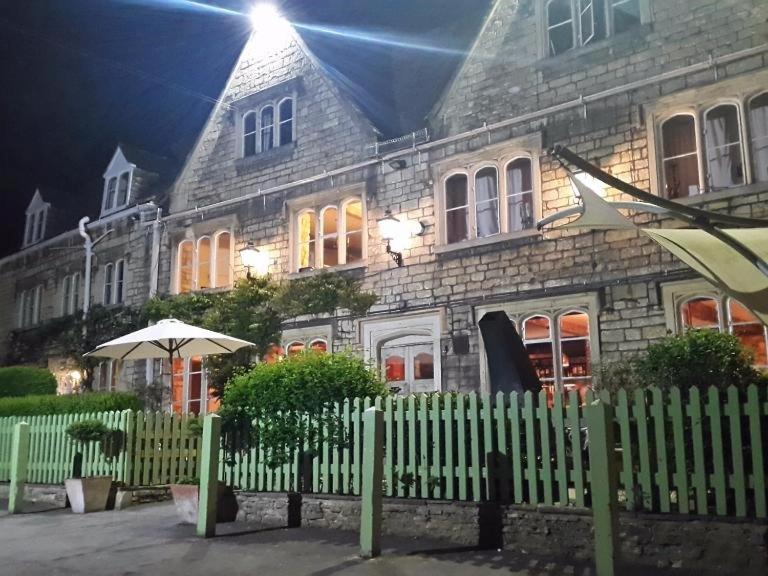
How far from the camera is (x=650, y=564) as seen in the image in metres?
5.68

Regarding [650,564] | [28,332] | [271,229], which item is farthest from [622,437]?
[28,332]

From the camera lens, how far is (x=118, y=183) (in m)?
19.1

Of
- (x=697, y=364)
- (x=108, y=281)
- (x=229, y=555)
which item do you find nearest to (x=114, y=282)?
(x=108, y=281)

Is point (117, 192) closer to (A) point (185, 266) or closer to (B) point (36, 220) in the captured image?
(A) point (185, 266)

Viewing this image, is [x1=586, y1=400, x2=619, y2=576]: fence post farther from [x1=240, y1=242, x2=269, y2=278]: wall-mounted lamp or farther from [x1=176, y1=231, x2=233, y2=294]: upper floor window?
[x1=176, y1=231, x2=233, y2=294]: upper floor window

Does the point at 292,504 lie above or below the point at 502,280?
below

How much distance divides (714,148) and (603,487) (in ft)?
23.0

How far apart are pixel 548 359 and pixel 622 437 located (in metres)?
5.50

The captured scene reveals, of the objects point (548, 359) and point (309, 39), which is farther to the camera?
point (309, 39)

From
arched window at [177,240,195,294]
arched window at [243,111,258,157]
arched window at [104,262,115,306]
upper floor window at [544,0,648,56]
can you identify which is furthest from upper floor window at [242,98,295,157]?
upper floor window at [544,0,648,56]

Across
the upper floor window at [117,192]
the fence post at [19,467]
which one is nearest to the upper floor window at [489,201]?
the fence post at [19,467]

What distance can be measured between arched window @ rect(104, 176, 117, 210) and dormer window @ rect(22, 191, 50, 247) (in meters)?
4.43

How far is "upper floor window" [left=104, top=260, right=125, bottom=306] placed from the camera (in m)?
18.2

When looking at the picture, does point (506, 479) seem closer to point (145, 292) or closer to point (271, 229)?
point (271, 229)
